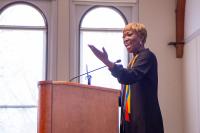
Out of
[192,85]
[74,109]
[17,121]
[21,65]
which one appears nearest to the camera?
[74,109]

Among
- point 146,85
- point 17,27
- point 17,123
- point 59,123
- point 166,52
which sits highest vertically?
point 17,27

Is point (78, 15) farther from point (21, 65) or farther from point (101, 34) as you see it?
point (21, 65)

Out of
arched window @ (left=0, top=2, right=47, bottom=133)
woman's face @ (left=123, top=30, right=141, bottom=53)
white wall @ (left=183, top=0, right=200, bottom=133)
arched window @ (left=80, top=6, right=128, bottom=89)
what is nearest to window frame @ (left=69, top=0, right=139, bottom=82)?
arched window @ (left=80, top=6, right=128, bottom=89)

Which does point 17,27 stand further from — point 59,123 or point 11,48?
point 59,123

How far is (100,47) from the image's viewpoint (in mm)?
4895

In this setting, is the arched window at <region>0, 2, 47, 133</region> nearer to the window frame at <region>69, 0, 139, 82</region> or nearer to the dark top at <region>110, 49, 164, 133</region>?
the window frame at <region>69, 0, 139, 82</region>

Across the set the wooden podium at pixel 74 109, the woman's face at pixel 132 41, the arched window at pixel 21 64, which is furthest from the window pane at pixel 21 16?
the wooden podium at pixel 74 109

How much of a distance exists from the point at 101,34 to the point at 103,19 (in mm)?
201

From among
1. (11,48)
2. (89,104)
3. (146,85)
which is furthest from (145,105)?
(11,48)

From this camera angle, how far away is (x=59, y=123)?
176cm

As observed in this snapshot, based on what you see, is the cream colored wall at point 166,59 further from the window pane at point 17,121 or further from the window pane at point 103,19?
the window pane at point 17,121

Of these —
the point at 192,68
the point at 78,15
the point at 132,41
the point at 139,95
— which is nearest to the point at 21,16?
the point at 78,15

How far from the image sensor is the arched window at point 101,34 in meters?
4.89

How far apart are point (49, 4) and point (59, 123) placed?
331 cm
